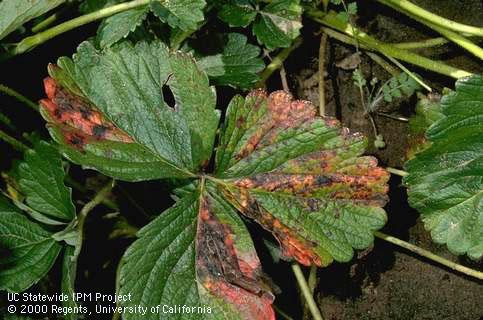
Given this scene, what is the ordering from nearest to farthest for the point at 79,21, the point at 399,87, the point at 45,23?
the point at 79,21 → the point at 45,23 → the point at 399,87

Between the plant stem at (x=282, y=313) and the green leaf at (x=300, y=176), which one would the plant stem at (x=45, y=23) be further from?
the plant stem at (x=282, y=313)

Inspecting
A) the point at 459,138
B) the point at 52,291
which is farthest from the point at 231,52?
the point at 52,291

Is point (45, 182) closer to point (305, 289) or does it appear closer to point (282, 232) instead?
point (282, 232)

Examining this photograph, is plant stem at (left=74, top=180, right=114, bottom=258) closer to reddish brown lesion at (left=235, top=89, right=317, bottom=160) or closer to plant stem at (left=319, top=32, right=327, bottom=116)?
reddish brown lesion at (left=235, top=89, right=317, bottom=160)

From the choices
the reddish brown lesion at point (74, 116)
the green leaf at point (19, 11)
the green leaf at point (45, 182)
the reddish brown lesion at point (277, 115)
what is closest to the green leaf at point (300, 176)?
the reddish brown lesion at point (277, 115)

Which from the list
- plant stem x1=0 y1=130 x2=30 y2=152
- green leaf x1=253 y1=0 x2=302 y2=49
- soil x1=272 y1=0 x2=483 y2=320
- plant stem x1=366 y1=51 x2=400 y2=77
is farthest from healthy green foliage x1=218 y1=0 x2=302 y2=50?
plant stem x1=0 y1=130 x2=30 y2=152

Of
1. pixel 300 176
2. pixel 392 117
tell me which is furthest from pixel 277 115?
pixel 392 117
